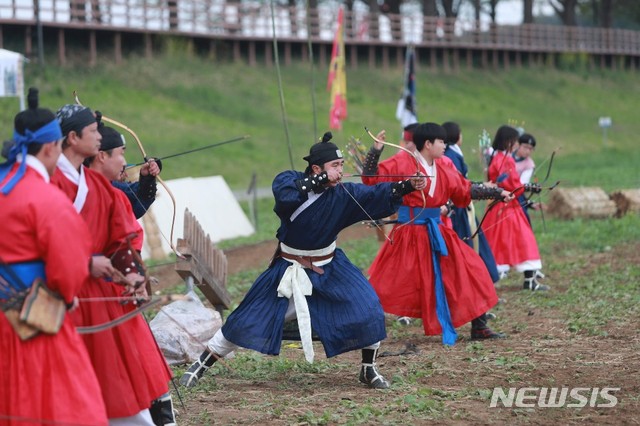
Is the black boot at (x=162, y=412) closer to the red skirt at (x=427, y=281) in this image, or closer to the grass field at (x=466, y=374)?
the grass field at (x=466, y=374)

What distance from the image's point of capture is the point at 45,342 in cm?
426

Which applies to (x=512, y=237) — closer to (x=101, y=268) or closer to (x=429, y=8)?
(x=101, y=268)

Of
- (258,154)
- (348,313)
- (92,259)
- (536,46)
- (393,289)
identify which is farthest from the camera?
(536,46)

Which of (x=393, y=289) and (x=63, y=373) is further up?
(x=63, y=373)

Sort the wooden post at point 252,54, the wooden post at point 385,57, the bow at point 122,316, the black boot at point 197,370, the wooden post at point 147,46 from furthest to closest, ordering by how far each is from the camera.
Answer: the wooden post at point 385,57, the wooden post at point 252,54, the wooden post at point 147,46, the black boot at point 197,370, the bow at point 122,316

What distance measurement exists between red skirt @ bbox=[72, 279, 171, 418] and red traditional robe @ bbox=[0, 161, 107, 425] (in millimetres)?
541

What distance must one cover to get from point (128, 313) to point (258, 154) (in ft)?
85.0

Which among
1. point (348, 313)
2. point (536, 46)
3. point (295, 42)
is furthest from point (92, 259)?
point (536, 46)

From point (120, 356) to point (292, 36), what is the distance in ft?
117

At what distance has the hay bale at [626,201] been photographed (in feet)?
57.9

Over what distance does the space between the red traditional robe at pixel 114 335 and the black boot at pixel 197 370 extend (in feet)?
5.55

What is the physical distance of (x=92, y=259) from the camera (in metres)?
4.79

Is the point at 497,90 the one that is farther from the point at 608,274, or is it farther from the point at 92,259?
the point at 92,259

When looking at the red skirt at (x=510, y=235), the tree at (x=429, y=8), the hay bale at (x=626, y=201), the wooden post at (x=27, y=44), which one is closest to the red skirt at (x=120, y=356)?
the red skirt at (x=510, y=235)
